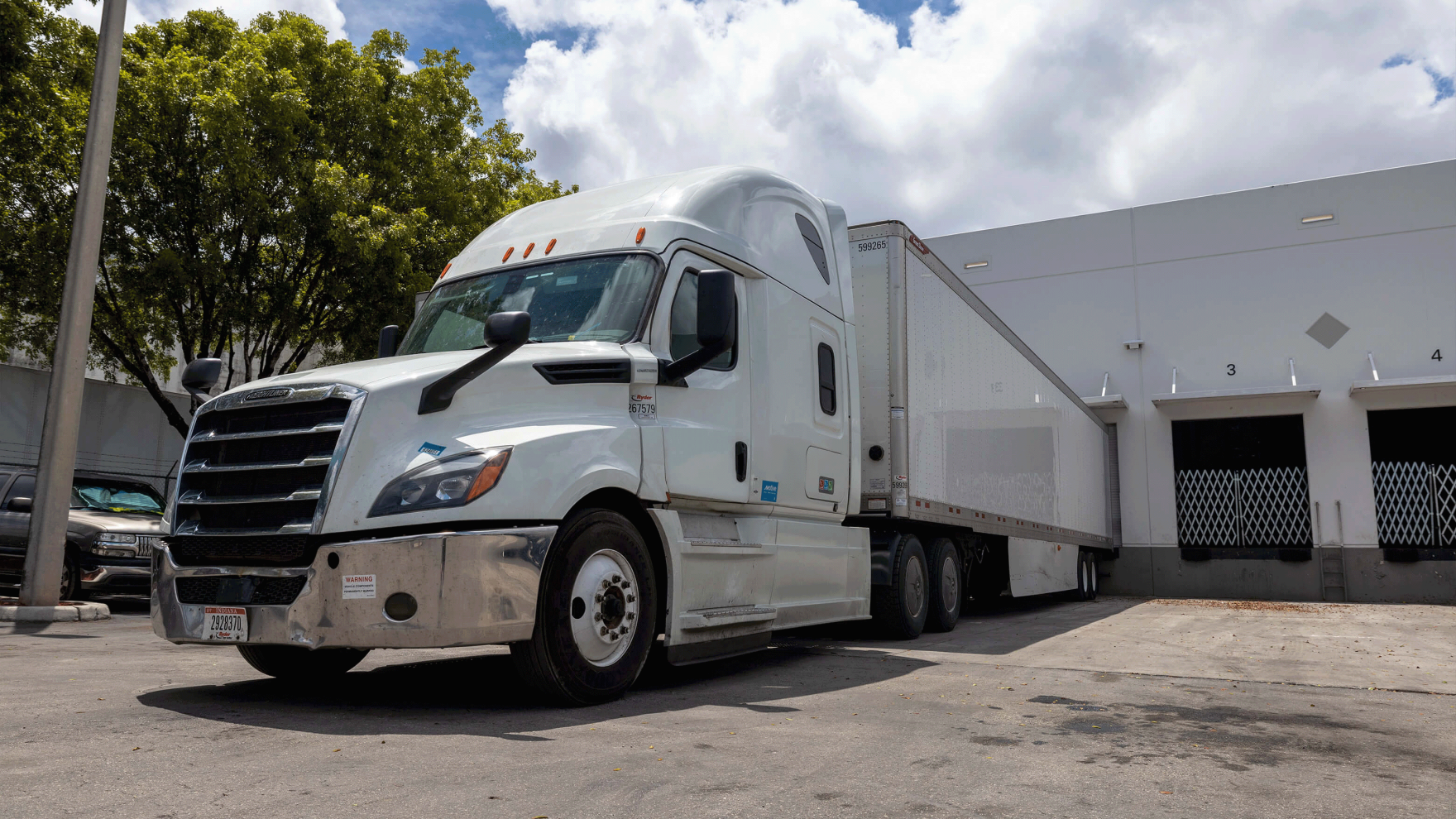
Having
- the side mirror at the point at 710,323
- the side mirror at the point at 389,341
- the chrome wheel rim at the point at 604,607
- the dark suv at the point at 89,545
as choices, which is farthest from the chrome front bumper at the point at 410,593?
the dark suv at the point at 89,545

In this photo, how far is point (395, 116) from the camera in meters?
17.4

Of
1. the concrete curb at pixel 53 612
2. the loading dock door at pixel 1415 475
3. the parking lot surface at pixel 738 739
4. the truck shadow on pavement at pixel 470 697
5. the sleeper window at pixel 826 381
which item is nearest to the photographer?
the parking lot surface at pixel 738 739

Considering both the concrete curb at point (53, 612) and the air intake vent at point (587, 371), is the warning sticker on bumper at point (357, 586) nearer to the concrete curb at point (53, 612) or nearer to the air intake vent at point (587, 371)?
the air intake vent at point (587, 371)

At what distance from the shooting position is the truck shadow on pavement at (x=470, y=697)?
4887mm

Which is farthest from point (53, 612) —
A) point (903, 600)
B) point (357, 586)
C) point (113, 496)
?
point (903, 600)

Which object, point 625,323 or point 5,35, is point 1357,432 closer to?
point 625,323

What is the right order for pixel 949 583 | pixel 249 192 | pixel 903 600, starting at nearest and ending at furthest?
pixel 903 600 → pixel 949 583 → pixel 249 192

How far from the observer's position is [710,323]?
6.16 m

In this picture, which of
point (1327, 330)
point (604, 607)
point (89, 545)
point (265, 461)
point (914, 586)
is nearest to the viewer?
point (265, 461)

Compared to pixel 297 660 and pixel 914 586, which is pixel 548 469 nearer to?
pixel 297 660

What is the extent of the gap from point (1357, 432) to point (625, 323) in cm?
2252

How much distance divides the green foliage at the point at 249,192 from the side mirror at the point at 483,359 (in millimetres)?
11133

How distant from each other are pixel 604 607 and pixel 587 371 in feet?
4.24

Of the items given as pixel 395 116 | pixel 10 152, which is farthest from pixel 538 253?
pixel 395 116
